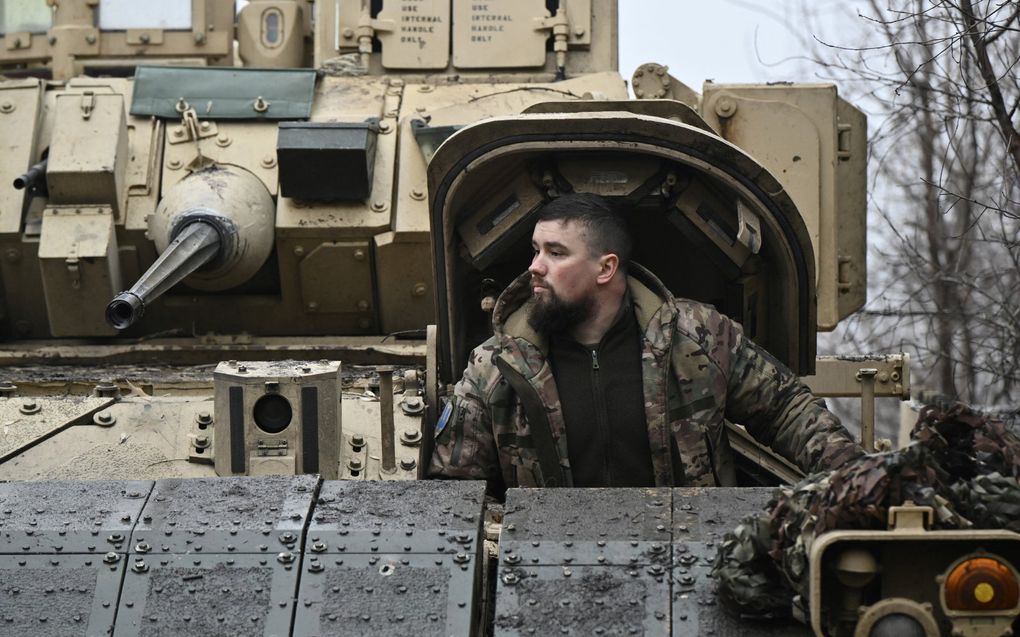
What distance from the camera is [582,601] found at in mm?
4121

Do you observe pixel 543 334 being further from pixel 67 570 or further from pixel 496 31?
pixel 496 31

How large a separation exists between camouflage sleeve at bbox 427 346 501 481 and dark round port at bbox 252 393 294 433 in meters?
0.49

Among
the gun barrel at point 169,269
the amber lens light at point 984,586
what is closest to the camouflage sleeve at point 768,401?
the amber lens light at point 984,586

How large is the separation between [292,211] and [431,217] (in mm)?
2280

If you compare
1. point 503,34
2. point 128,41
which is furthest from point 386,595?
point 128,41

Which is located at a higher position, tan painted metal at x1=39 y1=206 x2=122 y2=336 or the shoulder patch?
tan painted metal at x1=39 y1=206 x2=122 y2=336

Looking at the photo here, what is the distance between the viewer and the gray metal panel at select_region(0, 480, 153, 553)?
434cm

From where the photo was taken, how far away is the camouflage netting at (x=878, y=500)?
3.80 meters

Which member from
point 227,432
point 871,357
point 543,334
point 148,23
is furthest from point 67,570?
point 148,23

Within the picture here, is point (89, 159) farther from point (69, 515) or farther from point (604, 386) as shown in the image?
point (69, 515)

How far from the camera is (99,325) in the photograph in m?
8.12

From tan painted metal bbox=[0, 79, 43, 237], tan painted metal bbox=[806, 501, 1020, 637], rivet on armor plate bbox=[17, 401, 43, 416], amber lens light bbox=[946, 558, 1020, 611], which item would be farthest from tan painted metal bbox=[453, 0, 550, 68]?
amber lens light bbox=[946, 558, 1020, 611]

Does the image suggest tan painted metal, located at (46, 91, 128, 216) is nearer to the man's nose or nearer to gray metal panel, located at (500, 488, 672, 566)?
the man's nose

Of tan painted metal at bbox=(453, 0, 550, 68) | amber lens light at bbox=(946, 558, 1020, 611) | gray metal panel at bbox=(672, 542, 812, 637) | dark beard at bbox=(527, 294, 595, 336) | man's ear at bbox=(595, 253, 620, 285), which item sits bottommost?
gray metal panel at bbox=(672, 542, 812, 637)
